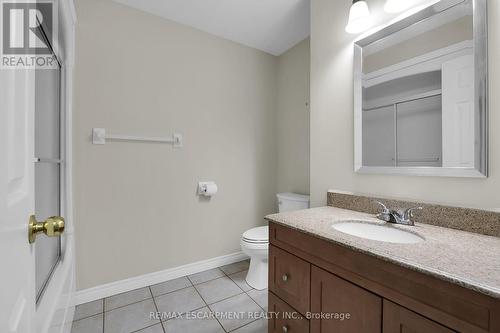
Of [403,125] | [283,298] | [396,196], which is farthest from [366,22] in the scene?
[283,298]

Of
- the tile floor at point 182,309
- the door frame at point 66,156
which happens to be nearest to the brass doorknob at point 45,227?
the door frame at point 66,156

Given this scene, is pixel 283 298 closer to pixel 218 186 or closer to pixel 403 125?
pixel 403 125

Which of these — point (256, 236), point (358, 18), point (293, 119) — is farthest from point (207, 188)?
point (358, 18)

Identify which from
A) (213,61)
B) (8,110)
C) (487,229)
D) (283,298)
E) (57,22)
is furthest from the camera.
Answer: (213,61)

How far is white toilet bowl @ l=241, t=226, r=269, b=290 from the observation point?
5.91 ft

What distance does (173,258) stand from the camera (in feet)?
6.66

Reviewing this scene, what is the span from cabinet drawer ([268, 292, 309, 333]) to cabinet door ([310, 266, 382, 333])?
78mm

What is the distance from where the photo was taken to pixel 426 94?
3.67 ft

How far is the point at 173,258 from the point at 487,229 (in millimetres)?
2126

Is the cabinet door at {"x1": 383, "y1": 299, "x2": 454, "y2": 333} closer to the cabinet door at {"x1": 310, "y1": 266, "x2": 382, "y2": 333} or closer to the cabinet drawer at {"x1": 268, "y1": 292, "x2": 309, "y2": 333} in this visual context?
the cabinet door at {"x1": 310, "y1": 266, "x2": 382, "y2": 333}

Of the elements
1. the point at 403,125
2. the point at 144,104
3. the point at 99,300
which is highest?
the point at 144,104

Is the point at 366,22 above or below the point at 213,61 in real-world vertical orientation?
below

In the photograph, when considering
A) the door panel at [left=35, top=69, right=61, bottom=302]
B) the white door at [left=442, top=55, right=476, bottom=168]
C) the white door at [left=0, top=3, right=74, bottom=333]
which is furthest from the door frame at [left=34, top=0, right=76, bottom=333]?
the white door at [left=442, top=55, right=476, bottom=168]

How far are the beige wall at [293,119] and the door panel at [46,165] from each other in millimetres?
1989
